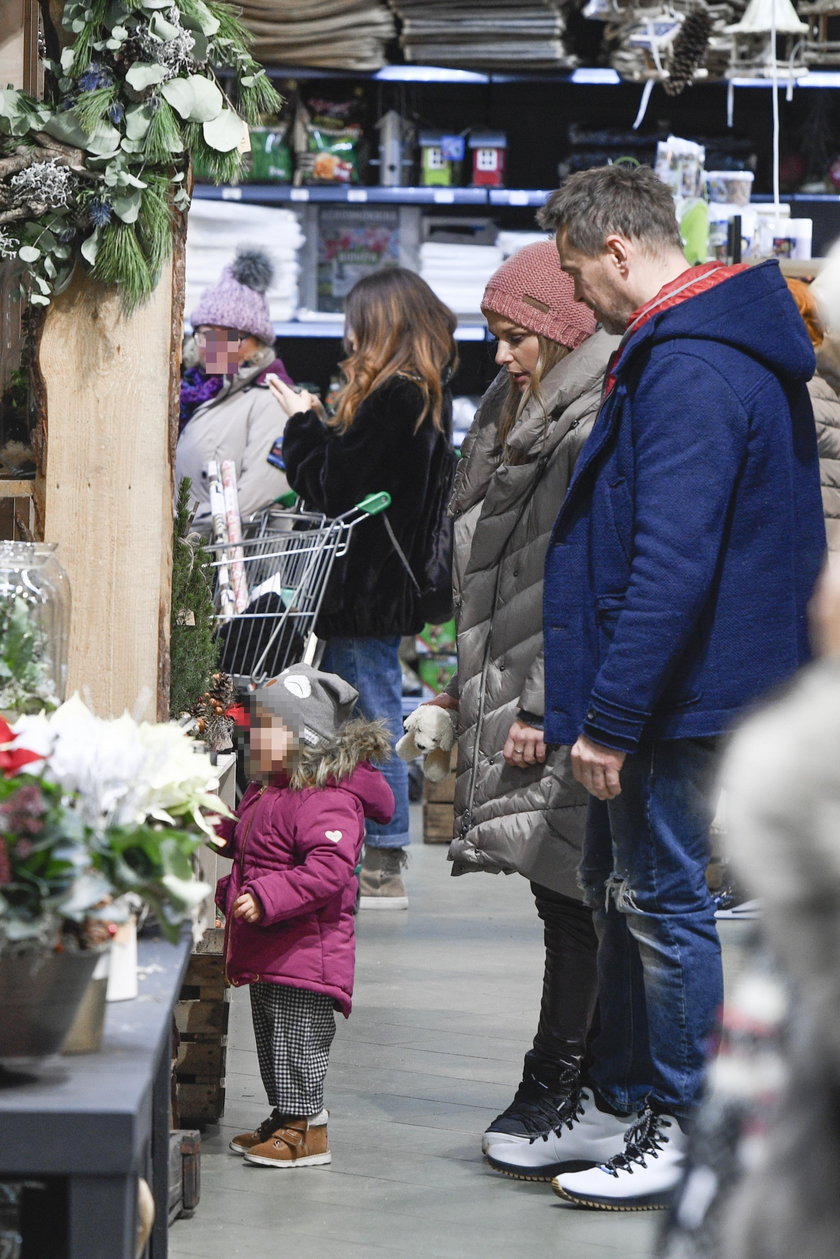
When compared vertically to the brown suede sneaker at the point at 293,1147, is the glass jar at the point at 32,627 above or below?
above

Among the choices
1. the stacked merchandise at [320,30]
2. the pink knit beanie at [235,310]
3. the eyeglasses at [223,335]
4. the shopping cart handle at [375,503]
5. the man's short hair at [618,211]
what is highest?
the stacked merchandise at [320,30]

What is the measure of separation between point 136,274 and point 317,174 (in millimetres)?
4712

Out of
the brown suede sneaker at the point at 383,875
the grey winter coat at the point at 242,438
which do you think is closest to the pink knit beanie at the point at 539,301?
the grey winter coat at the point at 242,438

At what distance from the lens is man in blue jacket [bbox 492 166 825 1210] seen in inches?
105

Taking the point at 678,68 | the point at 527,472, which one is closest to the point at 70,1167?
the point at 527,472

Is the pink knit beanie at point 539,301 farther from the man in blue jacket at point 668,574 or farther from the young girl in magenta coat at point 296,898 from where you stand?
the young girl in magenta coat at point 296,898

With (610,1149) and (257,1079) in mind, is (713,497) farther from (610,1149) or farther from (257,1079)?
(257,1079)

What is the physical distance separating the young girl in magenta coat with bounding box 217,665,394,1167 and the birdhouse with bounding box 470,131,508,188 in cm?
456

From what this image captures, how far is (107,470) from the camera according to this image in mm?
2844

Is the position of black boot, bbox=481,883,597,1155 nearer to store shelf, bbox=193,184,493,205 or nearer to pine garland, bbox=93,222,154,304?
pine garland, bbox=93,222,154,304

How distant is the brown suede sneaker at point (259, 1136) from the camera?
10.6 ft

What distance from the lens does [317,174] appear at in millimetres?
7316

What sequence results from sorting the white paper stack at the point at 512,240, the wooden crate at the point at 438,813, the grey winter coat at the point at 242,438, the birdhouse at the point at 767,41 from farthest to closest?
the white paper stack at the point at 512,240, the wooden crate at the point at 438,813, the birdhouse at the point at 767,41, the grey winter coat at the point at 242,438

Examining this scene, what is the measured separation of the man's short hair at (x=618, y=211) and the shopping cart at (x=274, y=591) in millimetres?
1708
